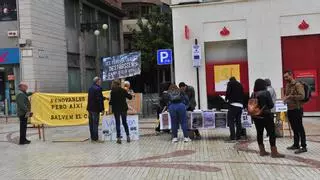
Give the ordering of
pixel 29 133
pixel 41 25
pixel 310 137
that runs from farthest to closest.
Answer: pixel 41 25 → pixel 29 133 → pixel 310 137

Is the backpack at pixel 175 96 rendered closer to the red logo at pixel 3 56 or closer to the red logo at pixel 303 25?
the red logo at pixel 303 25

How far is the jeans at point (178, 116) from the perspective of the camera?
49.5 ft

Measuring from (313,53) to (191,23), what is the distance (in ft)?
15.5

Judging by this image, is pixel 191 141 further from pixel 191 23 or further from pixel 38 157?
pixel 191 23

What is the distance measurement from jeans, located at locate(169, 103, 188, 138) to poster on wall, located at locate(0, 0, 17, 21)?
14470 millimetres

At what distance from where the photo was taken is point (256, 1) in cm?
2242

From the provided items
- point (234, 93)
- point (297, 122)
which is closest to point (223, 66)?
point (234, 93)

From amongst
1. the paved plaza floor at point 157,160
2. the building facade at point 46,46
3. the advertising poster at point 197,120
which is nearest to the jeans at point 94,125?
the paved plaza floor at point 157,160

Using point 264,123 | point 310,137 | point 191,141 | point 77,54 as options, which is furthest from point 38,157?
point 77,54

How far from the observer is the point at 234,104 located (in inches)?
578

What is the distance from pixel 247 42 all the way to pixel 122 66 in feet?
15.8

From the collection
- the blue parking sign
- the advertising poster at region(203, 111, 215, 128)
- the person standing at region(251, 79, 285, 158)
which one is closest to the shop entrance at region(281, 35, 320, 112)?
the blue parking sign

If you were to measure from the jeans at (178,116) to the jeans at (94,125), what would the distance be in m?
2.25

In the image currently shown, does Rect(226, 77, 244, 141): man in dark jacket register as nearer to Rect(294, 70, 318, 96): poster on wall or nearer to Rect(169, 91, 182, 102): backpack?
Rect(169, 91, 182, 102): backpack
